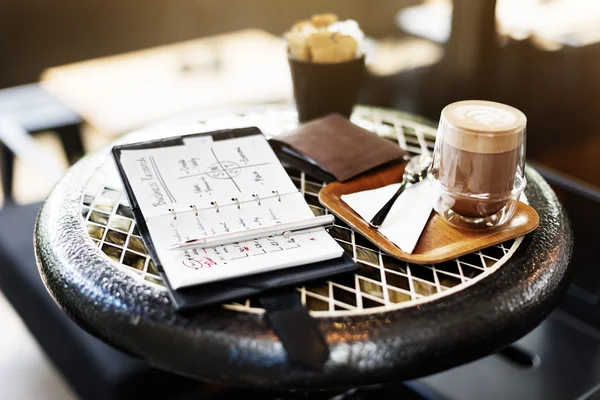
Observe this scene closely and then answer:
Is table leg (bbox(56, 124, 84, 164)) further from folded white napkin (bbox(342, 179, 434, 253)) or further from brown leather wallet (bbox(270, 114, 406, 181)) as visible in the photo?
folded white napkin (bbox(342, 179, 434, 253))

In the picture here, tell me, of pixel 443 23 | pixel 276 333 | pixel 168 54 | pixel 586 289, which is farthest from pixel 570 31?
pixel 168 54

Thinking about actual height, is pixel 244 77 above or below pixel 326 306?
below

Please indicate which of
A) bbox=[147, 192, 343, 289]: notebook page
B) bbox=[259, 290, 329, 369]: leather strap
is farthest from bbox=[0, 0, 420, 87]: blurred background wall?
bbox=[259, 290, 329, 369]: leather strap

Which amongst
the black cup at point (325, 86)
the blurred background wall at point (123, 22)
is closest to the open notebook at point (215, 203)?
the black cup at point (325, 86)

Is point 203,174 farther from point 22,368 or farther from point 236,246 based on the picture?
point 22,368

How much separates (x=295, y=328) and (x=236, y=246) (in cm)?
13

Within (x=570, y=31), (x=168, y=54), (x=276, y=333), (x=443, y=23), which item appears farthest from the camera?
(x=168, y=54)

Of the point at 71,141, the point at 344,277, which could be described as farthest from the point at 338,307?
the point at 71,141

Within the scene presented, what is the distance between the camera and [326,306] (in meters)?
0.61

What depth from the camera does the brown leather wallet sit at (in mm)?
834

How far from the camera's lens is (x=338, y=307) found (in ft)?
2.01

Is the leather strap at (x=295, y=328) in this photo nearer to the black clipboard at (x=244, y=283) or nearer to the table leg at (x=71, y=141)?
the black clipboard at (x=244, y=283)

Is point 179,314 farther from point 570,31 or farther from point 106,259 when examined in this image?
point 570,31

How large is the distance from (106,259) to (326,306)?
24cm
